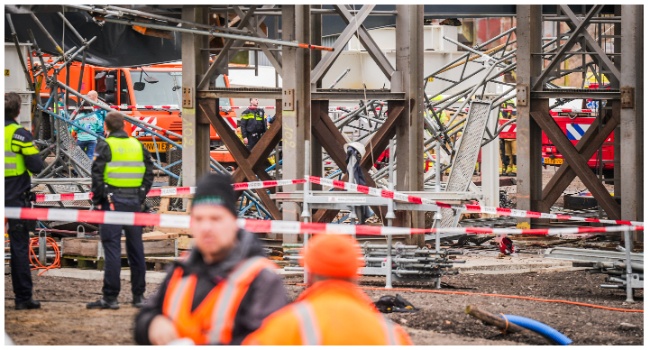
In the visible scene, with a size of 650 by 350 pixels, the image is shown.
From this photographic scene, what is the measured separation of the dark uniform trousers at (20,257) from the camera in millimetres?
11383

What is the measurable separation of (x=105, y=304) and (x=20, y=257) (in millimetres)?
843

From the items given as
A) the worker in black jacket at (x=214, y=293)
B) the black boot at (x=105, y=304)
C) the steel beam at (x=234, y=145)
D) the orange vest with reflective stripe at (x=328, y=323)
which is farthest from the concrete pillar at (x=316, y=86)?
the orange vest with reflective stripe at (x=328, y=323)

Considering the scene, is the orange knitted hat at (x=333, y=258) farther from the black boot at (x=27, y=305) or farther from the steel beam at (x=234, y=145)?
the steel beam at (x=234, y=145)

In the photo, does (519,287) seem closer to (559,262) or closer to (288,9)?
(559,262)

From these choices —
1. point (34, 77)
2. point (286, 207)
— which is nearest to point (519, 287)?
point (286, 207)

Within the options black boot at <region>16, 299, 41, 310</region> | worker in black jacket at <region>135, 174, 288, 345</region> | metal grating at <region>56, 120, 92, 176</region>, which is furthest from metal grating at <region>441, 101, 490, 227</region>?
worker in black jacket at <region>135, 174, 288, 345</region>

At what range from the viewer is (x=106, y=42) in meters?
19.0

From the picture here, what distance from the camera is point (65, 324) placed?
10.7 metres

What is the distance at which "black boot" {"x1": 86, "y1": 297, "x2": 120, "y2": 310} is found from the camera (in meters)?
11.5

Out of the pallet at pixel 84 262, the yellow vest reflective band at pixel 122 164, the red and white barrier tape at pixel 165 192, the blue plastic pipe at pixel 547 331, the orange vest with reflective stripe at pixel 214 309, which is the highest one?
the yellow vest reflective band at pixel 122 164

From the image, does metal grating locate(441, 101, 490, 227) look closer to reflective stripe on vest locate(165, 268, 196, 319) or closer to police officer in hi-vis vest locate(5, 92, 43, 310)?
police officer in hi-vis vest locate(5, 92, 43, 310)

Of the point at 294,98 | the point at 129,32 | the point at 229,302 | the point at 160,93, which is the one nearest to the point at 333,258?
the point at 229,302

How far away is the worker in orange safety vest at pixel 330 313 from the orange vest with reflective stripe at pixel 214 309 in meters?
0.64

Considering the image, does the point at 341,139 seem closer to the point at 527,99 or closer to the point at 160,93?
the point at 527,99
